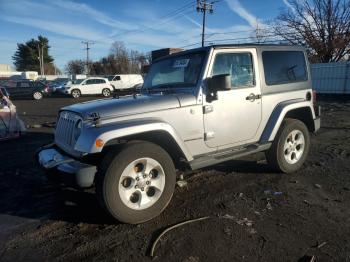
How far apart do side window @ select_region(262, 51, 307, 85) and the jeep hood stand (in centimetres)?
161

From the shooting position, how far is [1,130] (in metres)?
9.54

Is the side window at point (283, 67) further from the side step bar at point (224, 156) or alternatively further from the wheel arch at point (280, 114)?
the side step bar at point (224, 156)

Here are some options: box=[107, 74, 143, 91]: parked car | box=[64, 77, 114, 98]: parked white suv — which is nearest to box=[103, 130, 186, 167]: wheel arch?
box=[64, 77, 114, 98]: parked white suv

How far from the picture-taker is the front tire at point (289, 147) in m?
5.62

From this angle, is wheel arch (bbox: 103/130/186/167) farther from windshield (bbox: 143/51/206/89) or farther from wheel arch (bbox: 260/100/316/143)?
wheel arch (bbox: 260/100/316/143)

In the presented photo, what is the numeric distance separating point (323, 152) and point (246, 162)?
193 centimetres

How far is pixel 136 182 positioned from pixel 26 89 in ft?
91.0

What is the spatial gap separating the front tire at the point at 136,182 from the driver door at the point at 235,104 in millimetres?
922

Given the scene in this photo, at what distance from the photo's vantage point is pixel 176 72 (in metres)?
5.17

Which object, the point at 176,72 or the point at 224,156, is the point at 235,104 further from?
the point at 176,72

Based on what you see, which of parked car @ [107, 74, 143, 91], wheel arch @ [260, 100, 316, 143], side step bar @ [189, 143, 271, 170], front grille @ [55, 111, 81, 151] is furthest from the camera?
parked car @ [107, 74, 143, 91]

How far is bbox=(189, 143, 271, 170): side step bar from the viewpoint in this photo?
459cm

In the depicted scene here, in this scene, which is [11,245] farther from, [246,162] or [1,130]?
[1,130]

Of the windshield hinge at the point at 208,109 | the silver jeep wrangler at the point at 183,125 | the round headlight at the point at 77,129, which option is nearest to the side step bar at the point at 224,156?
the silver jeep wrangler at the point at 183,125
